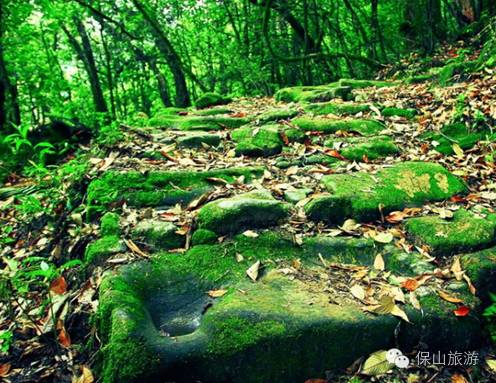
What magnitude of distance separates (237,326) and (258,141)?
9.32 feet

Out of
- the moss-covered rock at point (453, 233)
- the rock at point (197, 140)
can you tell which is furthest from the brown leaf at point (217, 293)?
the rock at point (197, 140)

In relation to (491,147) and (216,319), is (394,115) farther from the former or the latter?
(216,319)

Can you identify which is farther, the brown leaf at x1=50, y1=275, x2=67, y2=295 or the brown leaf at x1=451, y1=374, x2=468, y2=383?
the brown leaf at x1=50, y1=275, x2=67, y2=295

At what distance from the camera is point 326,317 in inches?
91.5

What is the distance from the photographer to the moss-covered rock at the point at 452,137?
14.7 feet

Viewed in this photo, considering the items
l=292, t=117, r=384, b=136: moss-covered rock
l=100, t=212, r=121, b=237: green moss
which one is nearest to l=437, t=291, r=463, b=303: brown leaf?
l=100, t=212, r=121, b=237: green moss

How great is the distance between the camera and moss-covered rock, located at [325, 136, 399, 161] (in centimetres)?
437

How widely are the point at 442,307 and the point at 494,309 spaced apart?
0.30 meters

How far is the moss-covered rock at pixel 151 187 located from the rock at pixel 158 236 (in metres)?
0.39

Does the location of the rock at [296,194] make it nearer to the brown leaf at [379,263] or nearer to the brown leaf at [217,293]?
the brown leaf at [379,263]

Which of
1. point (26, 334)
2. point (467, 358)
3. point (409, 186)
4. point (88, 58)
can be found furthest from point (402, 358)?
point (88, 58)

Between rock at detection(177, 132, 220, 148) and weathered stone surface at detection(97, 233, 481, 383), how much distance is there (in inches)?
83.1

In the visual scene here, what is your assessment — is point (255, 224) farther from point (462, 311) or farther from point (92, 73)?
point (92, 73)

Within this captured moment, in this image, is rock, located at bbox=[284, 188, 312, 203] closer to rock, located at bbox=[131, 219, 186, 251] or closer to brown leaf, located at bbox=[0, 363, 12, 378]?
rock, located at bbox=[131, 219, 186, 251]
